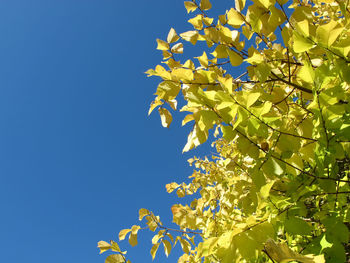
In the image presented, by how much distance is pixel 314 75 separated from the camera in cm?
78

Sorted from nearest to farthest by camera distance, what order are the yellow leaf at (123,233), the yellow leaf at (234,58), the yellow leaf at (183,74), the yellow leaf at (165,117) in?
the yellow leaf at (183,74)
the yellow leaf at (234,58)
the yellow leaf at (165,117)
the yellow leaf at (123,233)

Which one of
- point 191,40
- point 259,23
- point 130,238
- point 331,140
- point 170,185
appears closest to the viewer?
point 331,140

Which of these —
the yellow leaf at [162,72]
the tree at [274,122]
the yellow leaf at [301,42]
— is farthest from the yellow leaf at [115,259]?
the yellow leaf at [301,42]

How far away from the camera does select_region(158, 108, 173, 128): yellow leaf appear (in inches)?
53.2

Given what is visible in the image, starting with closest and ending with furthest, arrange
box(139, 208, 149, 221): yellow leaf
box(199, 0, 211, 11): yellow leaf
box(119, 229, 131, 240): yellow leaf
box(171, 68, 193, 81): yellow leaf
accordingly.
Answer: box(171, 68, 193, 81): yellow leaf → box(199, 0, 211, 11): yellow leaf → box(119, 229, 131, 240): yellow leaf → box(139, 208, 149, 221): yellow leaf

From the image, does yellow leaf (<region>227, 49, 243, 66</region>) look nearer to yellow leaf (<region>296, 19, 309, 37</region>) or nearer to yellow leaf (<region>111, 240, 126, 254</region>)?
yellow leaf (<region>296, 19, 309, 37</region>)

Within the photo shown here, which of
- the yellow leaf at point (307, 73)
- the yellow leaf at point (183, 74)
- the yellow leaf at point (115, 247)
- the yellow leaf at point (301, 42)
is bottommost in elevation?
the yellow leaf at point (115, 247)

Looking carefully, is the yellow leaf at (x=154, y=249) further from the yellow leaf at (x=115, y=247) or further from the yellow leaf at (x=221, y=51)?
the yellow leaf at (x=221, y=51)

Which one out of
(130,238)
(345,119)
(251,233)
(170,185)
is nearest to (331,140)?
(345,119)

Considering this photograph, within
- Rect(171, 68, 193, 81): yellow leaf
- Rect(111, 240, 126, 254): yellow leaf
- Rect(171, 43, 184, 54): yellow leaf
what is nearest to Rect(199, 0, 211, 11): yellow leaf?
Rect(171, 43, 184, 54): yellow leaf

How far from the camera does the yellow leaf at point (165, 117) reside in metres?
1.35

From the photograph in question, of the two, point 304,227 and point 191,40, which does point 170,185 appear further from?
point 304,227

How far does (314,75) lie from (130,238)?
4.40ft

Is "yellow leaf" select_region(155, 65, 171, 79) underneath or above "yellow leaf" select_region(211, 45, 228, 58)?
underneath
